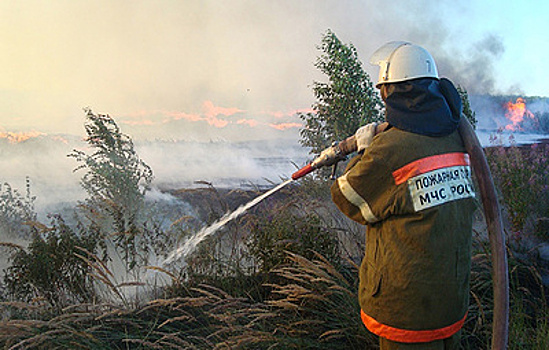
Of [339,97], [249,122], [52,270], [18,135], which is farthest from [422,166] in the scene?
[18,135]

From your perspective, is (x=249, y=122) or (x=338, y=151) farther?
(x=249, y=122)

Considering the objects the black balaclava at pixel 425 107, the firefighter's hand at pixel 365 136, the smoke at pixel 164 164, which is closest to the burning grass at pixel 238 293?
the smoke at pixel 164 164

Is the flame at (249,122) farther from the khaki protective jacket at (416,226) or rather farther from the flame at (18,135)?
the khaki protective jacket at (416,226)

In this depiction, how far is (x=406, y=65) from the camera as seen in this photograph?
1589mm

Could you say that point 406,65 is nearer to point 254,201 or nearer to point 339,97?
point 254,201

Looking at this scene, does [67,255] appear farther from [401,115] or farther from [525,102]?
[525,102]

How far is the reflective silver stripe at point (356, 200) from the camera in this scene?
5.21 ft

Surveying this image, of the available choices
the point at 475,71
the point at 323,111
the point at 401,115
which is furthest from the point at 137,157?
the point at 475,71

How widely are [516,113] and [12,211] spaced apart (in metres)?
7.40

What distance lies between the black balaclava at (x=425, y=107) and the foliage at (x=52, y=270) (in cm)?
245

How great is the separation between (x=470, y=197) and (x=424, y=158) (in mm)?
261

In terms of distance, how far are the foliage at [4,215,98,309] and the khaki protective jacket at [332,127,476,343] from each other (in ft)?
7.47

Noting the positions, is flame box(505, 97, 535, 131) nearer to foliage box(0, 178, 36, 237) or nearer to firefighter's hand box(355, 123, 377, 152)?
firefighter's hand box(355, 123, 377, 152)

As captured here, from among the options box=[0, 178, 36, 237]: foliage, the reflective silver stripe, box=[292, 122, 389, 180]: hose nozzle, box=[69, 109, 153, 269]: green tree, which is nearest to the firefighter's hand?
box=[292, 122, 389, 180]: hose nozzle
